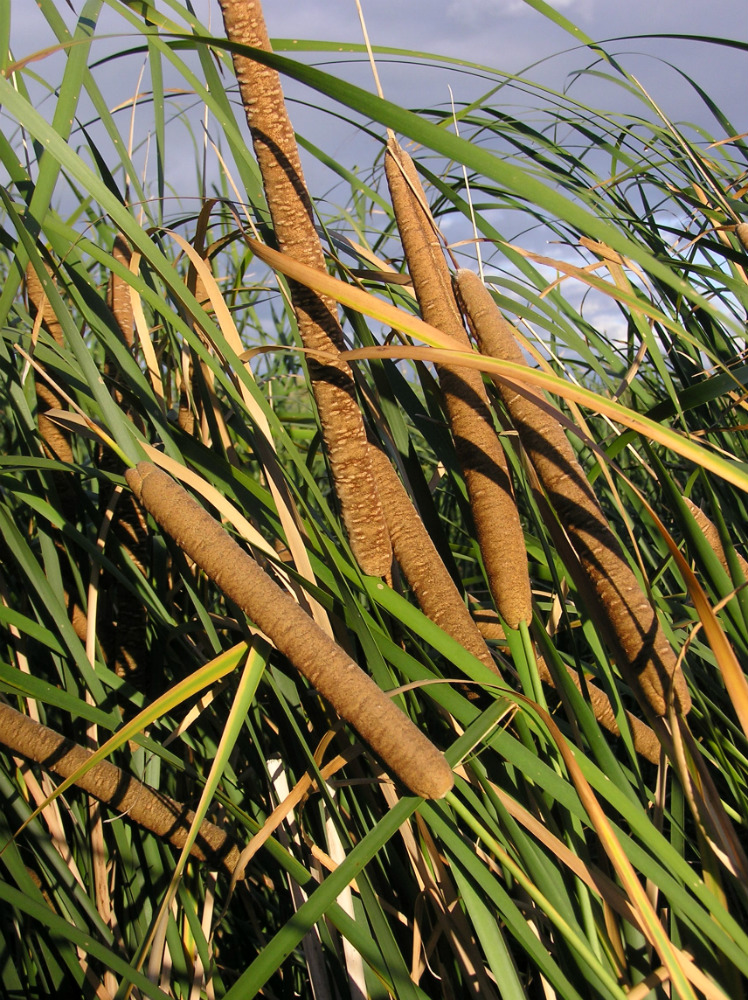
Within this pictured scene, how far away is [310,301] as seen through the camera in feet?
2.40

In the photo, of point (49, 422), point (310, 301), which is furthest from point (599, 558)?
point (49, 422)

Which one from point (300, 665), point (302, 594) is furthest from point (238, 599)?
point (302, 594)

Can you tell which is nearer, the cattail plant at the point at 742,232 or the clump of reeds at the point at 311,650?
the clump of reeds at the point at 311,650

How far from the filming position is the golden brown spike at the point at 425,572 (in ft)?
2.50

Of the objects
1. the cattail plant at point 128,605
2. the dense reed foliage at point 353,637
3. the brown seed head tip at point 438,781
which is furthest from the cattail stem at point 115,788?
the brown seed head tip at point 438,781

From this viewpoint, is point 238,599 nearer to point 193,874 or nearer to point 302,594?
point 302,594

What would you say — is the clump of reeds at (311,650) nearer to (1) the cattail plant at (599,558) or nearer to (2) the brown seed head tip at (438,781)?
(2) the brown seed head tip at (438,781)

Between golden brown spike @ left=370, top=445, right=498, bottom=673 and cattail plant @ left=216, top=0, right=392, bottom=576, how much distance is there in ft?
0.07

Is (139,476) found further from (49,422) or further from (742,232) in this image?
(742,232)

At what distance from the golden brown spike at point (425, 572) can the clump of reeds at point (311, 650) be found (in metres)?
0.18

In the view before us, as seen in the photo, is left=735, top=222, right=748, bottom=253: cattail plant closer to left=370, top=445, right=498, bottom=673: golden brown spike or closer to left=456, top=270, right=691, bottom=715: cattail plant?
left=456, top=270, right=691, bottom=715: cattail plant

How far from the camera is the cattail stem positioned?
75 centimetres

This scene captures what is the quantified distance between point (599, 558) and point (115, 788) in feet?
1.93

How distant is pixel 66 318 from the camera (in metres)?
0.64
